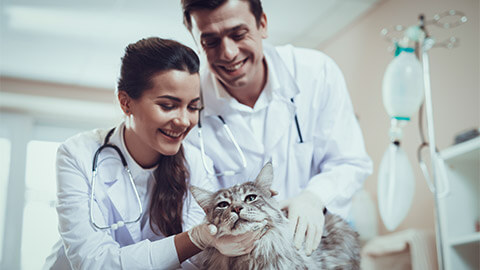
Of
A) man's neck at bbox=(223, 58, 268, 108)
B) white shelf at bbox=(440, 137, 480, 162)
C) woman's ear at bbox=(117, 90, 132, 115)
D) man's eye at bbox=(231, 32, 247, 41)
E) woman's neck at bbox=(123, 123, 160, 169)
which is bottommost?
woman's neck at bbox=(123, 123, 160, 169)

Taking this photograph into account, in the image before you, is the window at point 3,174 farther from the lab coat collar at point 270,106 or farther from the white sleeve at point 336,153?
the white sleeve at point 336,153

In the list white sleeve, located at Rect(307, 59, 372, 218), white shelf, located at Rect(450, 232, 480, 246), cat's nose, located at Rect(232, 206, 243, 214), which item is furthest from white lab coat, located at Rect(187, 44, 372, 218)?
white shelf, located at Rect(450, 232, 480, 246)

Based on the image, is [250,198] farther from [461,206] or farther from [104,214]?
[461,206]

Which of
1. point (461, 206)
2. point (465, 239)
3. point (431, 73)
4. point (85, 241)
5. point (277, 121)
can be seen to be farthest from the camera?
point (431, 73)

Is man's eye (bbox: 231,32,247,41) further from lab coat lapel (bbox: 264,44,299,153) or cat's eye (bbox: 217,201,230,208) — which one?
cat's eye (bbox: 217,201,230,208)

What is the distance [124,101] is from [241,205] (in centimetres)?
28

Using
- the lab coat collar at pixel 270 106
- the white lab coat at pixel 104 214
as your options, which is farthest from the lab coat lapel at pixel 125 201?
the lab coat collar at pixel 270 106

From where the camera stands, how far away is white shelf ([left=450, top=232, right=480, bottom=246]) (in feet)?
5.37

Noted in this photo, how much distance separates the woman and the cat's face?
28mm

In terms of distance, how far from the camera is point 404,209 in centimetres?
140

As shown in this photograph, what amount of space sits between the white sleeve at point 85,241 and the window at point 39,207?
0.04m

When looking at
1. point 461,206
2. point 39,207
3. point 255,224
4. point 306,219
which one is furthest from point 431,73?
Result: point 39,207

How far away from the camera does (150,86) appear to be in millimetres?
767

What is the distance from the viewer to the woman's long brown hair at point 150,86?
0.77m
